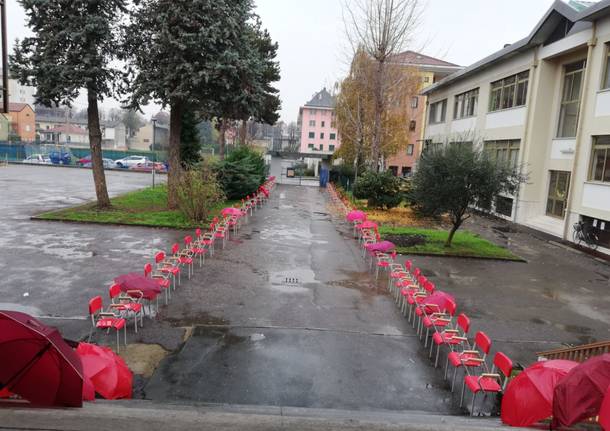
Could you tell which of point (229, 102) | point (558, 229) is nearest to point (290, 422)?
point (229, 102)

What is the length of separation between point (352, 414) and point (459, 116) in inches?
1165

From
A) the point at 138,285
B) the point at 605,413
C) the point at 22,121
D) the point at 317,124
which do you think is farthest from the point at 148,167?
the point at 605,413

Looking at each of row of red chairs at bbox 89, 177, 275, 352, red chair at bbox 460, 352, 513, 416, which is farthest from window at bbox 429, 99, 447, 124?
red chair at bbox 460, 352, 513, 416

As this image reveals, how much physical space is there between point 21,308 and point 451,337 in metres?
7.54

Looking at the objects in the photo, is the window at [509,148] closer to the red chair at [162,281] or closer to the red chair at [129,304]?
the red chair at [162,281]

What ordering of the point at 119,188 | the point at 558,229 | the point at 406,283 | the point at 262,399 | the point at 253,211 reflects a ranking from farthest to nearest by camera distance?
1. the point at 119,188
2. the point at 253,211
3. the point at 558,229
4. the point at 406,283
5. the point at 262,399

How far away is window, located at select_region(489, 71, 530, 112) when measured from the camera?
22.9m

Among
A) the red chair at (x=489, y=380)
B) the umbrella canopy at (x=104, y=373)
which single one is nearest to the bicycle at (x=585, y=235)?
the red chair at (x=489, y=380)

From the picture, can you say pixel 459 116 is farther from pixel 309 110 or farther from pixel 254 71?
pixel 309 110

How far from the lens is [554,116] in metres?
21.3

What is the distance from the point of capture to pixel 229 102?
64.9 feet

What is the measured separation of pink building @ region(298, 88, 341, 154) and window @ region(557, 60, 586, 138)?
69642mm

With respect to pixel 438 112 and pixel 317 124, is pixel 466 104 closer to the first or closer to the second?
pixel 438 112

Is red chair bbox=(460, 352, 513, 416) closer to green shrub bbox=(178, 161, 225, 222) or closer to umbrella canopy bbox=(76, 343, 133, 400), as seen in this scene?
umbrella canopy bbox=(76, 343, 133, 400)
